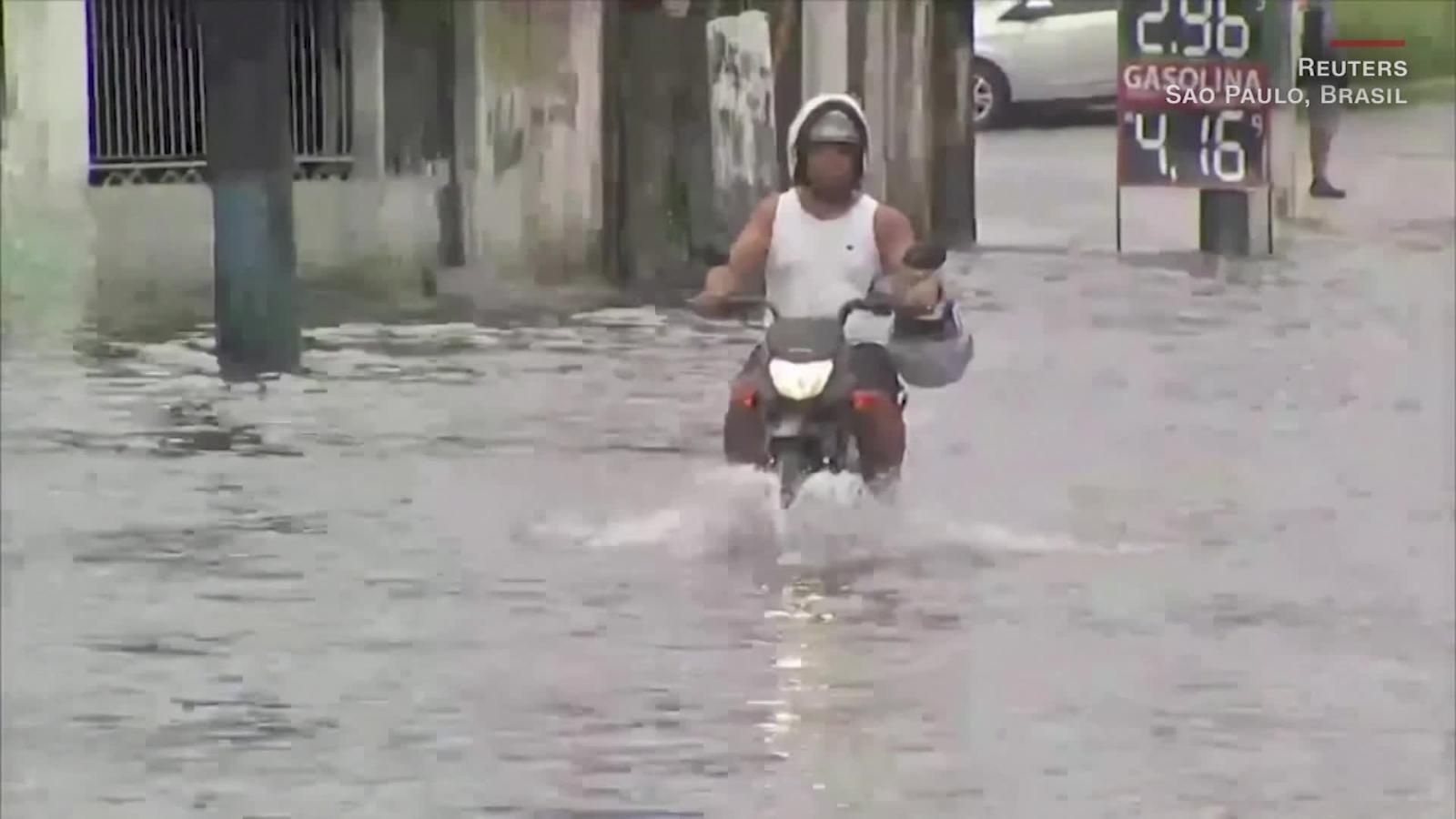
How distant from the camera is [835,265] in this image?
367 cm

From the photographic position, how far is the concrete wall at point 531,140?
4383 millimetres

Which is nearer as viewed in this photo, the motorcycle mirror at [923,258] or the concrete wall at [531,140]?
the motorcycle mirror at [923,258]

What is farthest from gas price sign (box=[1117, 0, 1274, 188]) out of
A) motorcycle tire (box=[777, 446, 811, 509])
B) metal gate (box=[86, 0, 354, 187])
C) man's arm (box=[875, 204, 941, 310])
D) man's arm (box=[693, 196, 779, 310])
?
metal gate (box=[86, 0, 354, 187])

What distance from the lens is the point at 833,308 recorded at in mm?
3682

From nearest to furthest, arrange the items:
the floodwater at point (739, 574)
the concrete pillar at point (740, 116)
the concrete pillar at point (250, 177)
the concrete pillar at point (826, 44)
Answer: the floodwater at point (739, 574), the concrete pillar at point (250, 177), the concrete pillar at point (740, 116), the concrete pillar at point (826, 44)

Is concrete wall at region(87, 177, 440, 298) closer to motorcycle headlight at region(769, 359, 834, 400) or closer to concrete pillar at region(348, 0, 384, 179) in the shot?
concrete pillar at region(348, 0, 384, 179)

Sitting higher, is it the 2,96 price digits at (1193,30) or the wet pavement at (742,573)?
the 2,96 price digits at (1193,30)

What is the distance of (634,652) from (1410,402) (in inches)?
51.5

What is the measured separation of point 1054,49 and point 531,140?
99 cm

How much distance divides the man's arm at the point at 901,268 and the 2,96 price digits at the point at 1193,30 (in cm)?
57

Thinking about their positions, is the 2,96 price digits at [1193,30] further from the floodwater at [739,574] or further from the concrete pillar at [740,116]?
the concrete pillar at [740,116]

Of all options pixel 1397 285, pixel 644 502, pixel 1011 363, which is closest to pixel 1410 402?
pixel 1397 285

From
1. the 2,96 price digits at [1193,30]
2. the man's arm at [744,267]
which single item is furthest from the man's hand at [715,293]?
the 2,96 price digits at [1193,30]

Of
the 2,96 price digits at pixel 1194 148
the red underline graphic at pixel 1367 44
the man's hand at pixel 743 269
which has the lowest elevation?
the man's hand at pixel 743 269
